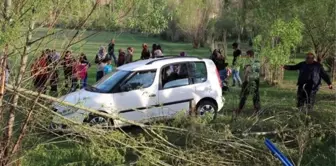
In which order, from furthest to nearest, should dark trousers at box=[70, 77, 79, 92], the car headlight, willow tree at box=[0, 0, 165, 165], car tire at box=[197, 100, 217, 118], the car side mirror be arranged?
car tire at box=[197, 100, 217, 118] → the car side mirror → dark trousers at box=[70, 77, 79, 92] → the car headlight → willow tree at box=[0, 0, 165, 165]

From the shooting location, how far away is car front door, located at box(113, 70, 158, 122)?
33.1 ft

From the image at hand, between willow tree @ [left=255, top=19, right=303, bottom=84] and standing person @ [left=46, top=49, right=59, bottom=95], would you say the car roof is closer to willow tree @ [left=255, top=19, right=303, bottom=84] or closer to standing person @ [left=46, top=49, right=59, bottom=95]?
willow tree @ [left=255, top=19, right=303, bottom=84]

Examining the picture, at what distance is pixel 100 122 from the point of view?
5875 millimetres

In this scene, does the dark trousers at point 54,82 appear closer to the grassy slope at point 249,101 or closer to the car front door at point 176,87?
the grassy slope at point 249,101

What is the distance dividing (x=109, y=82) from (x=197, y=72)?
1976 mm

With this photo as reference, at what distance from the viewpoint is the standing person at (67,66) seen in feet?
16.9

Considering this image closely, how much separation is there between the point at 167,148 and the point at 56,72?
1.63m

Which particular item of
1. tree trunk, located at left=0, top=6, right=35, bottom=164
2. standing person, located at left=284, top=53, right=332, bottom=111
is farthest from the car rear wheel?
tree trunk, located at left=0, top=6, right=35, bottom=164

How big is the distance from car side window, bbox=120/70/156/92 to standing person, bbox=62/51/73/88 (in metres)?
4.89

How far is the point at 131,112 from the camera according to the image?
32.9ft

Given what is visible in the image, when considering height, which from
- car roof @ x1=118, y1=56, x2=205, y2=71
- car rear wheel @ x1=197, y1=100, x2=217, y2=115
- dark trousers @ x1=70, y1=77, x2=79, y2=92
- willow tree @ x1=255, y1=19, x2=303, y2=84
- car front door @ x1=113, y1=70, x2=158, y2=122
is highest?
willow tree @ x1=255, y1=19, x2=303, y2=84

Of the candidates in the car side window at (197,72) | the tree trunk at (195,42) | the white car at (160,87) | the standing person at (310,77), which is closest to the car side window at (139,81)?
the white car at (160,87)

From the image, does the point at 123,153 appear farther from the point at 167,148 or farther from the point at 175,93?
the point at 175,93

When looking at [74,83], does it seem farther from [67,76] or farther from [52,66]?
[52,66]
